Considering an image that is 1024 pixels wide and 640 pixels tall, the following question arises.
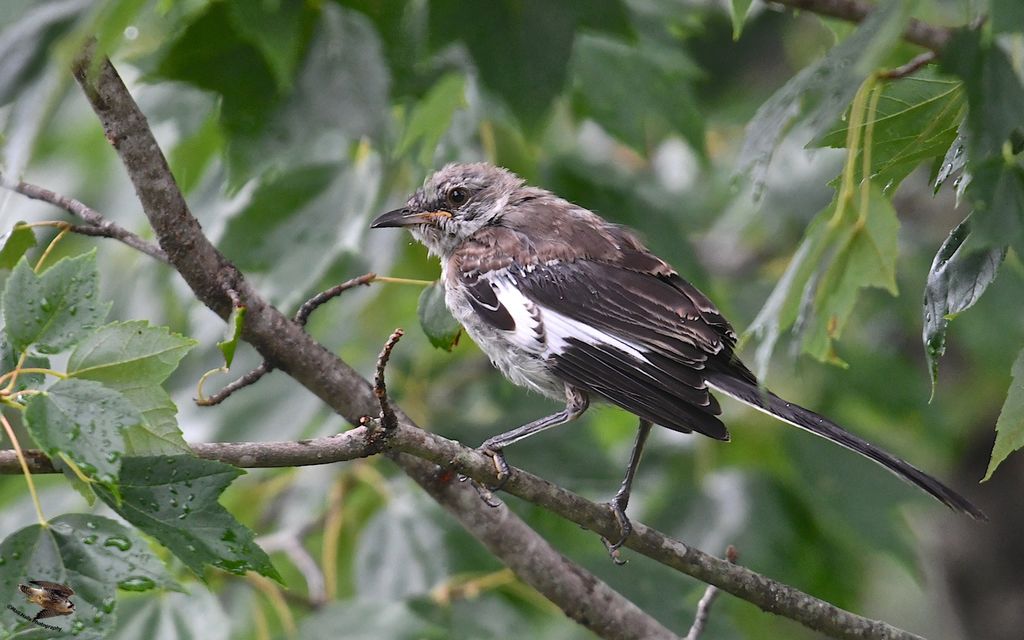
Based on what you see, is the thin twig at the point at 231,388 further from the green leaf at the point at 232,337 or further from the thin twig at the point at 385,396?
the thin twig at the point at 385,396

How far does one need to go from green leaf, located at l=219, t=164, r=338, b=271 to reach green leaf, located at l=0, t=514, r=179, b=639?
60.5 inches

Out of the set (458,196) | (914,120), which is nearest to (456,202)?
(458,196)

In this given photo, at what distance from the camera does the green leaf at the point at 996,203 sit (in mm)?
1548

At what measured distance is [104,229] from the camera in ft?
7.21

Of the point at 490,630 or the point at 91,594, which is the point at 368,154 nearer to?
the point at 490,630

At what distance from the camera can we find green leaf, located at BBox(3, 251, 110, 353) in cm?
167

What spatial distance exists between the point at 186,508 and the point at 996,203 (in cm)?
130

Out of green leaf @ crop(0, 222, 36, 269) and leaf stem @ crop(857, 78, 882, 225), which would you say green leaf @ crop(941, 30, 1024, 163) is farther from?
green leaf @ crop(0, 222, 36, 269)

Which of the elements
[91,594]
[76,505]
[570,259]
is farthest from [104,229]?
[76,505]

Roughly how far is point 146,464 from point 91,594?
8.3 inches

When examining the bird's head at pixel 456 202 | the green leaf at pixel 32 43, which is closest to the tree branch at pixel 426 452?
the green leaf at pixel 32 43

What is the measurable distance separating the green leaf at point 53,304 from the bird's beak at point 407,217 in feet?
5.07

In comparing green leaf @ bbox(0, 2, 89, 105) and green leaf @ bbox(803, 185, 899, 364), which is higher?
green leaf @ bbox(0, 2, 89, 105)

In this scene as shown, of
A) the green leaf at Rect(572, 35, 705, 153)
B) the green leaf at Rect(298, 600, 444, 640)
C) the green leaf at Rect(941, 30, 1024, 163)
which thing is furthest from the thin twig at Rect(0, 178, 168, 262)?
the green leaf at Rect(572, 35, 705, 153)
